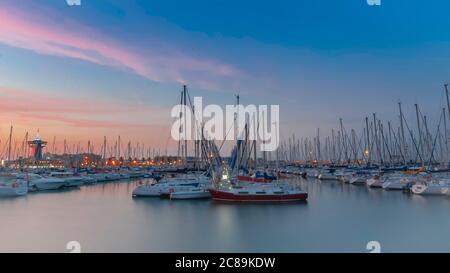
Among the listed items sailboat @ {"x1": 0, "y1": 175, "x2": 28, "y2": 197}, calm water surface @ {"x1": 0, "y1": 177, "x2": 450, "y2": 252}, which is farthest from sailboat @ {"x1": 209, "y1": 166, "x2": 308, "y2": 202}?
sailboat @ {"x1": 0, "y1": 175, "x2": 28, "y2": 197}

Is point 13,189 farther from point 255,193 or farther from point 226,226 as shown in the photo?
point 226,226

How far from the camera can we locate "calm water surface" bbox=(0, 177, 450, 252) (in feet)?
39.9

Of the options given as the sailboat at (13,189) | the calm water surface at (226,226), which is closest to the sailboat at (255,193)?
the calm water surface at (226,226)

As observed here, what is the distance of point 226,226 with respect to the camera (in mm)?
15883

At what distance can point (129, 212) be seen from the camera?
20.9m

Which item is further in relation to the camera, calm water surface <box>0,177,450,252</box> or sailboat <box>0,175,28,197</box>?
sailboat <box>0,175,28,197</box>

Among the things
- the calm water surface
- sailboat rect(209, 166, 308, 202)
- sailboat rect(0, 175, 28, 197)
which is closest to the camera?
the calm water surface

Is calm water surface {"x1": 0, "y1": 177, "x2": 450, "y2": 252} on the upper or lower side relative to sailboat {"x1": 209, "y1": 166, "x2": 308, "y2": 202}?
lower

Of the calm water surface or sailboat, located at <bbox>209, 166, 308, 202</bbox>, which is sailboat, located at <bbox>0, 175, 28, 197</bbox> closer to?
the calm water surface

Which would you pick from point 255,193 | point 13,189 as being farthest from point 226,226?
point 13,189

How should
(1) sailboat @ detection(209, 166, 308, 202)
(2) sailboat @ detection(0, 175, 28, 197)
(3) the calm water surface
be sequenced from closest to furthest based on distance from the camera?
(3) the calm water surface
(1) sailboat @ detection(209, 166, 308, 202)
(2) sailboat @ detection(0, 175, 28, 197)
